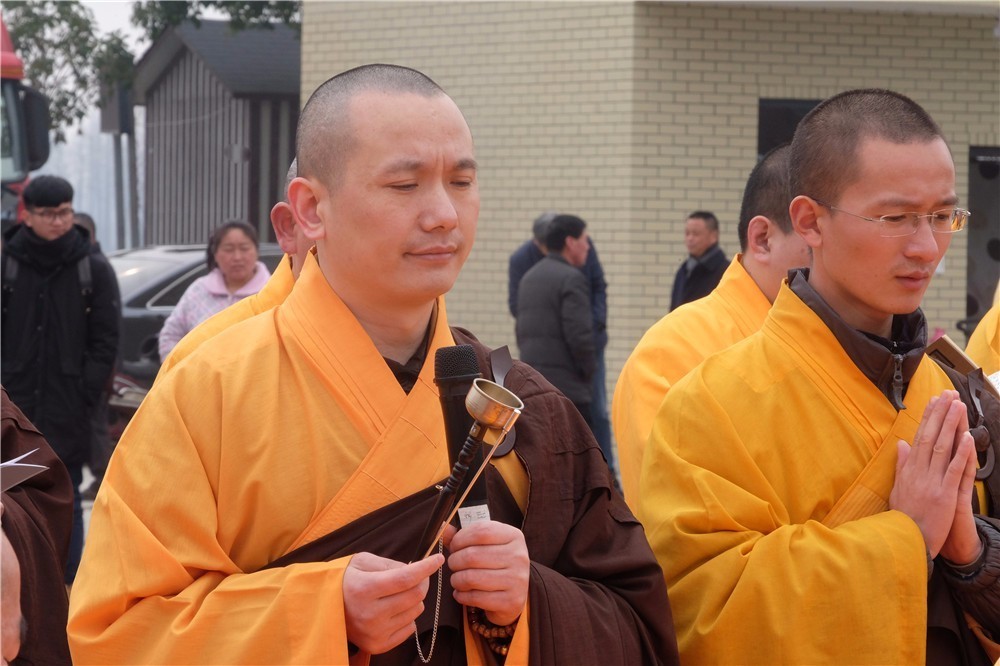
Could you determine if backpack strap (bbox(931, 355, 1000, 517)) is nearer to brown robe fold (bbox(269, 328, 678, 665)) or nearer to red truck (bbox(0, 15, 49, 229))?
brown robe fold (bbox(269, 328, 678, 665))

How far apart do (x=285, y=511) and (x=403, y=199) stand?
560 mm

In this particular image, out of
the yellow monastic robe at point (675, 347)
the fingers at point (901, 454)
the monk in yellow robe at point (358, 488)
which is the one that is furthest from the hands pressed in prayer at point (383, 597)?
the yellow monastic robe at point (675, 347)

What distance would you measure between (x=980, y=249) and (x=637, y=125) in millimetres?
3106

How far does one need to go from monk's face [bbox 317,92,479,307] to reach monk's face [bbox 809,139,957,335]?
2.41 ft

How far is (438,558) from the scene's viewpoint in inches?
76.5

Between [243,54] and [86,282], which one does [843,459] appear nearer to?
[86,282]

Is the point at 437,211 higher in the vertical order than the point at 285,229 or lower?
higher

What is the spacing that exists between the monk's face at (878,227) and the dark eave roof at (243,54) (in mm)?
13558

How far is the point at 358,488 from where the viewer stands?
2.14 metres

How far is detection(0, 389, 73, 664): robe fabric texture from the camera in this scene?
285 cm

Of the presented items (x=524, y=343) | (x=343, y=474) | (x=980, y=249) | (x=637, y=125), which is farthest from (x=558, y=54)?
(x=343, y=474)

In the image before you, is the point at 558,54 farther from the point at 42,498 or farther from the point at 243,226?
the point at 42,498

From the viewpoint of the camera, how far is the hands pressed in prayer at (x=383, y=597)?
1.96 metres

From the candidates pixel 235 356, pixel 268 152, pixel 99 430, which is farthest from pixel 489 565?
pixel 268 152
